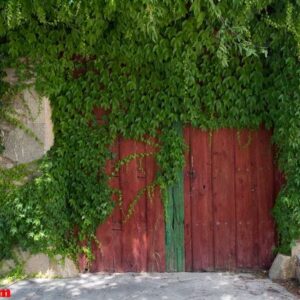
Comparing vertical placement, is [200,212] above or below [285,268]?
above

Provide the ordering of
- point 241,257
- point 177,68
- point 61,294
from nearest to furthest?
point 61,294
point 177,68
point 241,257

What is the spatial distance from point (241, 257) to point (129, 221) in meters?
1.26

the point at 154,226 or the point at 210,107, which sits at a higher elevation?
the point at 210,107

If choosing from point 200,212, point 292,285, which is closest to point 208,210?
point 200,212

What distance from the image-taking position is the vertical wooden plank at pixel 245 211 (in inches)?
175

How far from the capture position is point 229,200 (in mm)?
4465

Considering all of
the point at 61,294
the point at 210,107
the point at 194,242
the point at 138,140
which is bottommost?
the point at 61,294

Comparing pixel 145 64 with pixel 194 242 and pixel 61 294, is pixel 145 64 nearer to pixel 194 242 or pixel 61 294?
pixel 194 242

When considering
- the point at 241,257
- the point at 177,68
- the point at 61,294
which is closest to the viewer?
the point at 61,294

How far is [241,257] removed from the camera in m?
4.46

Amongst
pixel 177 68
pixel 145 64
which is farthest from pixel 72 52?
pixel 177 68

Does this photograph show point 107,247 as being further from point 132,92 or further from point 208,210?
point 132,92

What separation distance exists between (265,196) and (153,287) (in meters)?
1.51

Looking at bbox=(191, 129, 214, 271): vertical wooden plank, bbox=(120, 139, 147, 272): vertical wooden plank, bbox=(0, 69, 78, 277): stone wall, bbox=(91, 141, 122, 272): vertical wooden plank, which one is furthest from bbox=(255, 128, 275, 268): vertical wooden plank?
bbox=(0, 69, 78, 277): stone wall
